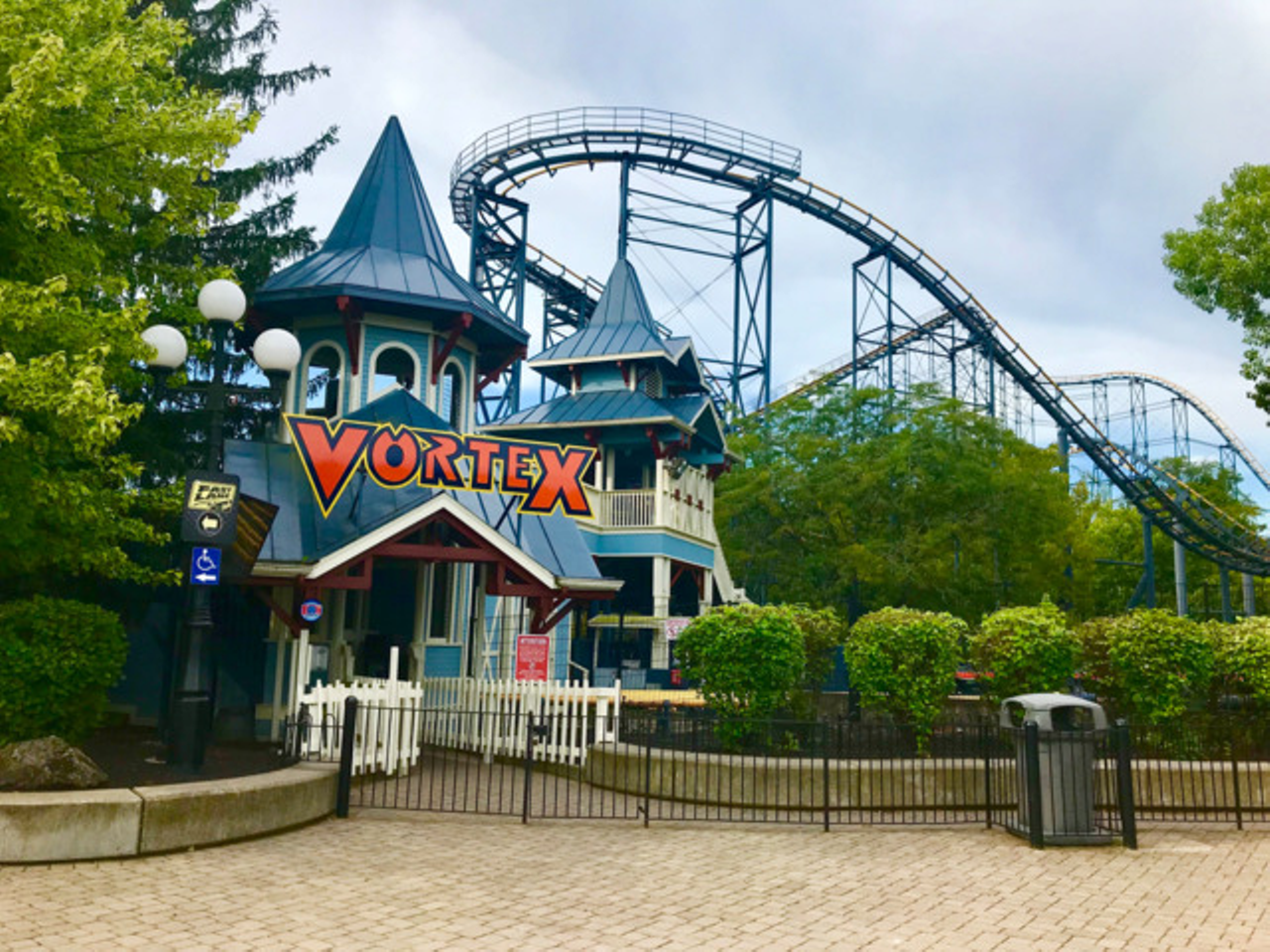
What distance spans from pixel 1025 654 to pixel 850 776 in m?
3.43

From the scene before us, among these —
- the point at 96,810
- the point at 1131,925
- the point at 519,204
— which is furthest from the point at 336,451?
the point at 519,204

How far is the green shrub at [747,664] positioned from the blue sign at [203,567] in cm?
630

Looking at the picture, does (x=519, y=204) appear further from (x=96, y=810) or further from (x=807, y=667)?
(x=96, y=810)

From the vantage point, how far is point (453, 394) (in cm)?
2119

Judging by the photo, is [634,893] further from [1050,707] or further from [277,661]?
[277,661]

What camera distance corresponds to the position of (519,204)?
42031 mm

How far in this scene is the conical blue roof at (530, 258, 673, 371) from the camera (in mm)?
30016

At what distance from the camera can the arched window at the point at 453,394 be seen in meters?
21.0

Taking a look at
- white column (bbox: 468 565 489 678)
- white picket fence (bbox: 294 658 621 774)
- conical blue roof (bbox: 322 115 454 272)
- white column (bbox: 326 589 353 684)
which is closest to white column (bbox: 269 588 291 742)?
white column (bbox: 326 589 353 684)

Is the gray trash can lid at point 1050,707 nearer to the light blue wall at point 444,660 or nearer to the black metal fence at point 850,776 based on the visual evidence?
the black metal fence at point 850,776

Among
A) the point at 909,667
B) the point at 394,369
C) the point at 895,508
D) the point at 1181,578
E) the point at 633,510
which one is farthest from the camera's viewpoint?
the point at 1181,578

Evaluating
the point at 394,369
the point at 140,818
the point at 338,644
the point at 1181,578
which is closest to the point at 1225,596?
the point at 1181,578

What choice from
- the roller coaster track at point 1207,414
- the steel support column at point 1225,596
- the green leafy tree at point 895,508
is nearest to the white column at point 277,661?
the green leafy tree at point 895,508

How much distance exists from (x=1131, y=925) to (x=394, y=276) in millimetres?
16164
